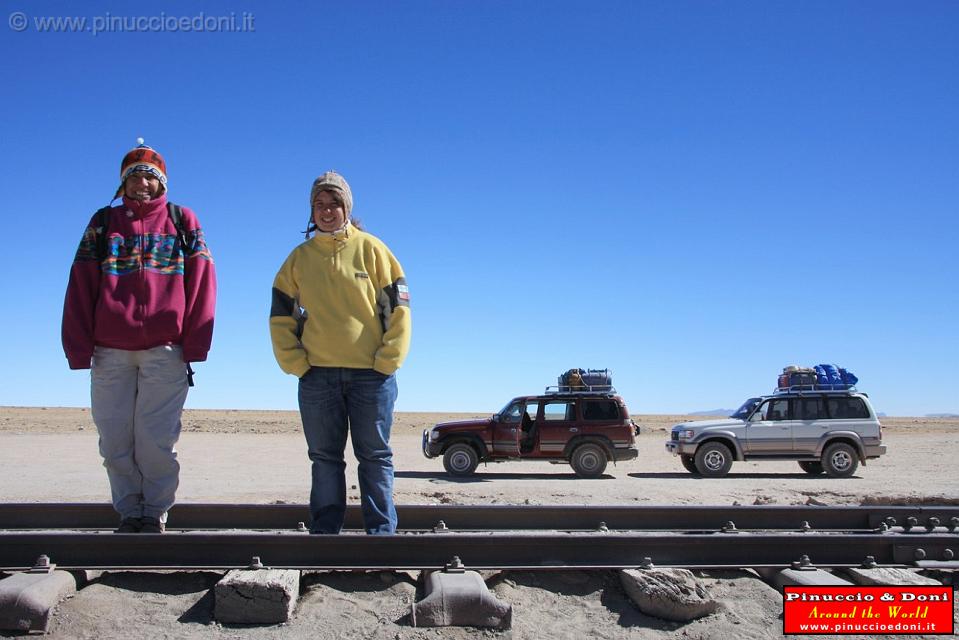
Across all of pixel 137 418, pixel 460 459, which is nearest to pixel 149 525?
pixel 137 418

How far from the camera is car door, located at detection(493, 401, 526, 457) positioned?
52.6ft

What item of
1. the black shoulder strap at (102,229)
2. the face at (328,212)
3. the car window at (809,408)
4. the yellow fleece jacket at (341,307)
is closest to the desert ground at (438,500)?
the yellow fleece jacket at (341,307)

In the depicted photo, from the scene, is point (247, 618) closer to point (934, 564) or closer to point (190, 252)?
point (190, 252)

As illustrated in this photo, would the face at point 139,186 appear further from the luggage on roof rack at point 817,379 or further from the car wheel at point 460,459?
the luggage on roof rack at point 817,379

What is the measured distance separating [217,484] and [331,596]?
995cm

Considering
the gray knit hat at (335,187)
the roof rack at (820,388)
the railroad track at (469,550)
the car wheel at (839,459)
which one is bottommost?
the car wheel at (839,459)

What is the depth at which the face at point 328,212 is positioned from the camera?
4.22 m

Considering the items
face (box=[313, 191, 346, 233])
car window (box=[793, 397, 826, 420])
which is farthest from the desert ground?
face (box=[313, 191, 346, 233])

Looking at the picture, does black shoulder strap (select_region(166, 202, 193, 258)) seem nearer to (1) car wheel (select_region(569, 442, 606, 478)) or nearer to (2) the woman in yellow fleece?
(2) the woman in yellow fleece

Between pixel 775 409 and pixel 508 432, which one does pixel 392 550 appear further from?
pixel 775 409

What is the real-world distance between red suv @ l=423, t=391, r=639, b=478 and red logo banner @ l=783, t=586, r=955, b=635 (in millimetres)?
12581

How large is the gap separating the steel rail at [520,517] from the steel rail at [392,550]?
1426mm

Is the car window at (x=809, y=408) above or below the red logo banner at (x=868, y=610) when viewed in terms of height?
above

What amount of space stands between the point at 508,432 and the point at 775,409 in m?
5.98
